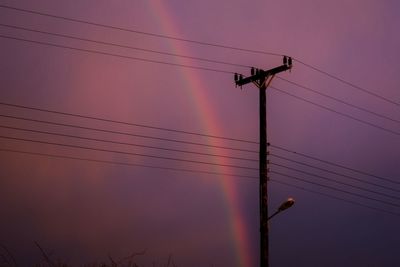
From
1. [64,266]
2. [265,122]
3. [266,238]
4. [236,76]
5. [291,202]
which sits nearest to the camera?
[64,266]

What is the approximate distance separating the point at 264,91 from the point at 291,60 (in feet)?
5.44

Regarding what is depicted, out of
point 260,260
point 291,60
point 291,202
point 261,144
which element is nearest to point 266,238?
point 260,260

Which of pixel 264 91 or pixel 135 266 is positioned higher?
pixel 264 91

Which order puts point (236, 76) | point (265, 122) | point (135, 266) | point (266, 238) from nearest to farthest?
1. point (135, 266)
2. point (266, 238)
3. point (265, 122)
4. point (236, 76)

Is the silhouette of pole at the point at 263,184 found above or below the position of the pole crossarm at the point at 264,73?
below

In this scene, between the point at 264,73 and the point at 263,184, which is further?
the point at 264,73

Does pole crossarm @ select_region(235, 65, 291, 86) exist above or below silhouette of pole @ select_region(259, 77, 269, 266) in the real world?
above

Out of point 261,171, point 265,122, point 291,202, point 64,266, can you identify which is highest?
point 265,122

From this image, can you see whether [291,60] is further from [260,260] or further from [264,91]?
[260,260]

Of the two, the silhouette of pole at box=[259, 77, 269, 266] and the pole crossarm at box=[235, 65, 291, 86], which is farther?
the pole crossarm at box=[235, 65, 291, 86]

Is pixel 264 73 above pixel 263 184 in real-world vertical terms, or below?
above

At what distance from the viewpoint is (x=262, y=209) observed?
18562 millimetres

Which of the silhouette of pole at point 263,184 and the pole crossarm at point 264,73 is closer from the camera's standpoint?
the silhouette of pole at point 263,184

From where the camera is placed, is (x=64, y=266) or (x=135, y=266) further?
(x=135, y=266)
